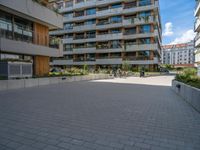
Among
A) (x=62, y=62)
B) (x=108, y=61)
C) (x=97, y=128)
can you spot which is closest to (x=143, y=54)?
(x=108, y=61)

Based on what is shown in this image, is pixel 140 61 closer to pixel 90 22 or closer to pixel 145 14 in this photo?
pixel 145 14

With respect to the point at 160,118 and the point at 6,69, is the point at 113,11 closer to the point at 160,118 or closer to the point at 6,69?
the point at 6,69

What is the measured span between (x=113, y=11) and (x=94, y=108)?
35082mm

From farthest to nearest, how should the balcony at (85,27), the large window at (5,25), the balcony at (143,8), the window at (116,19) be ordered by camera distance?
the balcony at (85,27) → the window at (116,19) → the balcony at (143,8) → the large window at (5,25)

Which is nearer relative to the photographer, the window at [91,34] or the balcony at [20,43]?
the balcony at [20,43]

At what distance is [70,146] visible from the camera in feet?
10.7

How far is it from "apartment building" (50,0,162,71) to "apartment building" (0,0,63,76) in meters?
20.5

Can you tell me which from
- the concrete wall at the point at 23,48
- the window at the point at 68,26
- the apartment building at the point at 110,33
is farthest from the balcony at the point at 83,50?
the concrete wall at the point at 23,48

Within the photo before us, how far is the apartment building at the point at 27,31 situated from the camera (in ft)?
42.3

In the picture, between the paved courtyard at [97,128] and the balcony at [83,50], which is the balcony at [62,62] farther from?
the paved courtyard at [97,128]

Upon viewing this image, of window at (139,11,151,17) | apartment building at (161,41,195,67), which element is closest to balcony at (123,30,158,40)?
window at (139,11,151,17)

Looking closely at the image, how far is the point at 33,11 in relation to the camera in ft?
48.3

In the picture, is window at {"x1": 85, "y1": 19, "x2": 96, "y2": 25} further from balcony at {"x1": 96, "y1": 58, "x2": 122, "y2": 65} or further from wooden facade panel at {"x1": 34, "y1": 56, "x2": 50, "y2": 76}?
wooden facade panel at {"x1": 34, "y1": 56, "x2": 50, "y2": 76}

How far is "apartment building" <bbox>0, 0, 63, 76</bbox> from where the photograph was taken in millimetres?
12891
